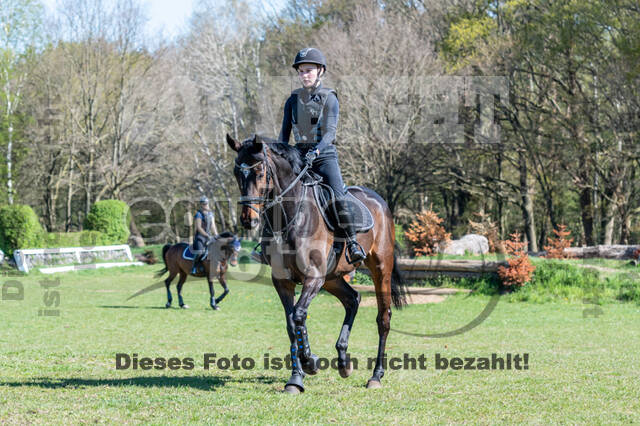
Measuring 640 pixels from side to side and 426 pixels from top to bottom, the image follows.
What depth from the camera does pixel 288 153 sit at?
7.55 m

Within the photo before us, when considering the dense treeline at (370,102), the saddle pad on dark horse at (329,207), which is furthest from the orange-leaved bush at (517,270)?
the dense treeline at (370,102)

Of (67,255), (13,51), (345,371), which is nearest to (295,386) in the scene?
(345,371)

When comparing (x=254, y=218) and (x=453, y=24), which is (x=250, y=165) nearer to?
(x=254, y=218)

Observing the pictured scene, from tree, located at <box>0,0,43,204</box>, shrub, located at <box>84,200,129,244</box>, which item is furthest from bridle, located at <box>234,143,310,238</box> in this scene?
tree, located at <box>0,0,43,204</box>

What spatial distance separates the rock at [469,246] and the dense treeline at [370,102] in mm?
8000

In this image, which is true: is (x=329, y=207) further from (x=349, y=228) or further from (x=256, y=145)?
(x=256, y=145)

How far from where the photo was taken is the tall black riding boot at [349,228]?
7.95m

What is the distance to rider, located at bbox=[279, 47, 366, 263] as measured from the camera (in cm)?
784

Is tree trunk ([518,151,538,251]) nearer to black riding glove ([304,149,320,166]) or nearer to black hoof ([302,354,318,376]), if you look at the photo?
black riding glove ([304,149,320,166])

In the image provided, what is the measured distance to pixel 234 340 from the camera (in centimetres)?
1220

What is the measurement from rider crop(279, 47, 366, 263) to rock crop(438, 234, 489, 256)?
1766 cm

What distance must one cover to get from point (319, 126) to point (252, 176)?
4.45 feet

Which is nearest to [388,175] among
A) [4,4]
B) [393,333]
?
[393,333]

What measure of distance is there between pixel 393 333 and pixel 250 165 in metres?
7.58
